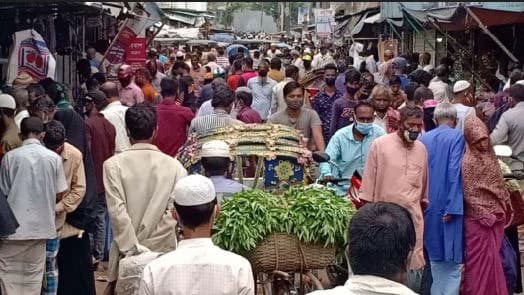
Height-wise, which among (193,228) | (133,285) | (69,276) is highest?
(193,228)

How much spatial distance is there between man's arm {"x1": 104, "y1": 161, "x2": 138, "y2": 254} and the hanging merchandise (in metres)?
5.49

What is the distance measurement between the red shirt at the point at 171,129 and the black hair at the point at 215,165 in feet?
14.8

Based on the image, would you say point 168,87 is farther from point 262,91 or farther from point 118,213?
point 118,213

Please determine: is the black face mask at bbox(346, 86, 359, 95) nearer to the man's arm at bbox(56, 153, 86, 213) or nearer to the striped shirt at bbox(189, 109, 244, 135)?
the striped shirt at bbox(189, 109, 244, 135)

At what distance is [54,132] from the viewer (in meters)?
7.65

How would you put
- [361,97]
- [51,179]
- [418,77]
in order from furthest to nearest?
[418,77] → [361,97] → [51,179]

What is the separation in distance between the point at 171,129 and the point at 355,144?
3.31 metres

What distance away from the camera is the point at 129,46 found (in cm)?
1780

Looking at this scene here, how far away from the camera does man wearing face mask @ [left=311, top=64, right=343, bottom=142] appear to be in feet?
40.4

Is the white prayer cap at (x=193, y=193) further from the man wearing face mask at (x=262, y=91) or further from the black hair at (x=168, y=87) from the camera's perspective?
the man wearing face mask at (x=262, y=91)

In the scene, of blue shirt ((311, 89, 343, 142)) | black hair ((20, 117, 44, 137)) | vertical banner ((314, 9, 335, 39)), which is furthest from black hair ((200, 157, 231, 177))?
vertical banner ((314, 9, 335, 39))

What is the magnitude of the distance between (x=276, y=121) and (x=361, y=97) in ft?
5.97

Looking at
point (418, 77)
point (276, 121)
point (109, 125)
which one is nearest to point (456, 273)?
point (276, 121)

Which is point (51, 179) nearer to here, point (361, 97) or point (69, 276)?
point (69, 276)
